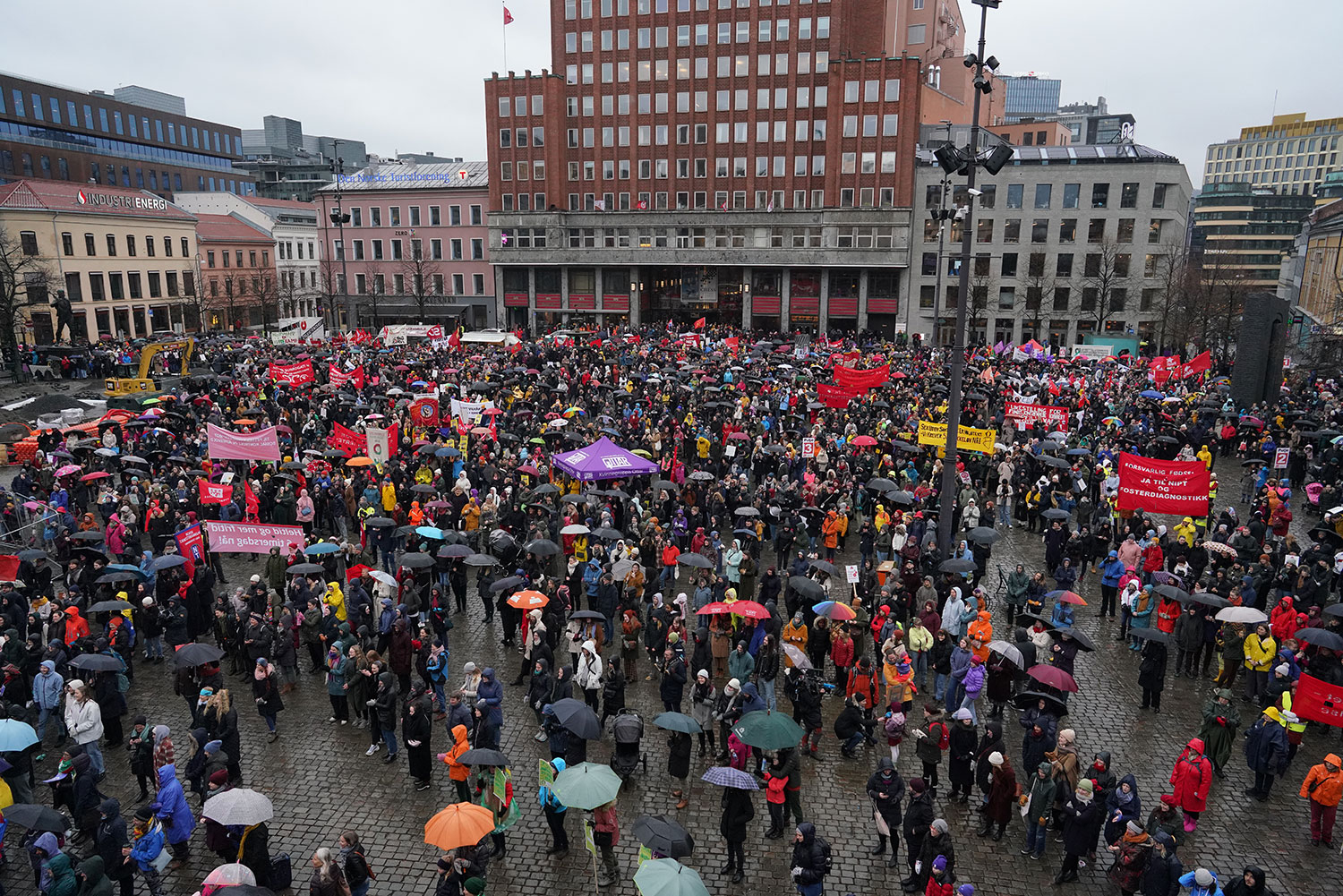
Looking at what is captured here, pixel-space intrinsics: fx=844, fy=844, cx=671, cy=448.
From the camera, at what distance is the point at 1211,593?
48.3 feet

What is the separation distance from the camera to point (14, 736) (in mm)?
9961

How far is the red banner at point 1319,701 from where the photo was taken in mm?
11695

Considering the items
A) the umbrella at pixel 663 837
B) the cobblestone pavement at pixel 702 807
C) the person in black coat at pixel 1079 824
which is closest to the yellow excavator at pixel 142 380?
the cobblestone pavement at pixel 702 807

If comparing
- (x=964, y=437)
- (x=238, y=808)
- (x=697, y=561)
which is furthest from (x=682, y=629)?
(x=964, y=437)

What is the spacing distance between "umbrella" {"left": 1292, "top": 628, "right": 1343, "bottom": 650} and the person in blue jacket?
14936 millimetres

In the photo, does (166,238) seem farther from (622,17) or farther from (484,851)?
(484,851)

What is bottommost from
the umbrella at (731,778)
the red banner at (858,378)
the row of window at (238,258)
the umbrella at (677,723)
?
the umbrella at (677,723)

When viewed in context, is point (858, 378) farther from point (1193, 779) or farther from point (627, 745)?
point (627, 745)

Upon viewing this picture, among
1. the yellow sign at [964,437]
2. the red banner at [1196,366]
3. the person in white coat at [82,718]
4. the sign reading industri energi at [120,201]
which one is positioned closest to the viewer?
the person in white coat at [82,718]

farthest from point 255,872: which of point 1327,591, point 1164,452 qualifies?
point 1164,452

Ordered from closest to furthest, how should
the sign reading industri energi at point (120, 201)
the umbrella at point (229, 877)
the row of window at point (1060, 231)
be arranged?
the umbrella at point (229, 877), the row of window at point (1060, 231), the sign reading industri energi at point (120, 201)

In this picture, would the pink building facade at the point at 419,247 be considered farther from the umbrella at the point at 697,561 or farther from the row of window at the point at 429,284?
the umbrella at the point at 697,561

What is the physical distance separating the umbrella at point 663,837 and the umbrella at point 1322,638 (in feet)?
32.0

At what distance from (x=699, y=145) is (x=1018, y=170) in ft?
81.0
